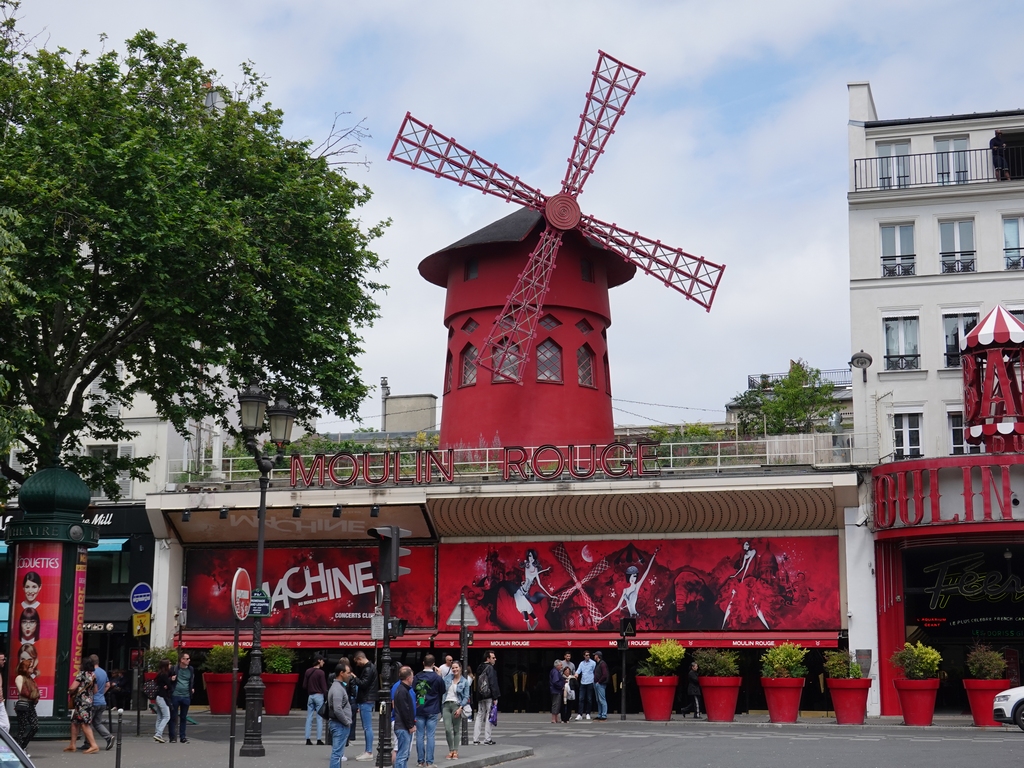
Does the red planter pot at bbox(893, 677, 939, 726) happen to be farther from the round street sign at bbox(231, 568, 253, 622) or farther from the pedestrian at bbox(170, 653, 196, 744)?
the round street sign at bbox(231, 568, 253, 622)

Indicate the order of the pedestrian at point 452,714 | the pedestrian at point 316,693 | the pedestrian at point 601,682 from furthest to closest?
1. the pedestrian at point 601,682
2. the pedestrian at point 316,693
3. the pedestrian at point 452,714

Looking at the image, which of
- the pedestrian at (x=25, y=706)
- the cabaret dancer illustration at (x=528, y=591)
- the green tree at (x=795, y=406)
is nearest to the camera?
the pedestrian at (x=25, y=706)

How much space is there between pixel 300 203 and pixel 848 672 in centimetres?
1289

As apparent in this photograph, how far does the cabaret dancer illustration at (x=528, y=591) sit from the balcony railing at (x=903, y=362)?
8.45 meters

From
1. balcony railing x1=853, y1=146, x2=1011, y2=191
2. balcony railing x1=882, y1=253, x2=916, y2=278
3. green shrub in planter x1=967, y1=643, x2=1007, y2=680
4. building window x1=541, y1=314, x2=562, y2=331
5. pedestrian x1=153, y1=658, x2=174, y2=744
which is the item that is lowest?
pedestrian x1=153, y1=658, x2=174, y2=744

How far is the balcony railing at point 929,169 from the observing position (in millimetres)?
26797

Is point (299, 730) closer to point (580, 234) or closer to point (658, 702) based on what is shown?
point (658, 702)

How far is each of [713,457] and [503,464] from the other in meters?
4.52

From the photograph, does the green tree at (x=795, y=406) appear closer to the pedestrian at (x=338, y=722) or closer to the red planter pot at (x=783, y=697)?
the red planter pot at (x=783, y=697)

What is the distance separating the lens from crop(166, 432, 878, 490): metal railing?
83.7 feet

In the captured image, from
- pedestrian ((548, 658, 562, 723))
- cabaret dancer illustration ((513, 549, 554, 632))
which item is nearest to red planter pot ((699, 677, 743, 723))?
pedestrian ((548, 658, 562, 723))

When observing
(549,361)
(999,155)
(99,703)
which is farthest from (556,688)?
(999,155)

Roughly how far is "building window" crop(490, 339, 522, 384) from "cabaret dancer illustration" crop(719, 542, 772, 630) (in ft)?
21.5

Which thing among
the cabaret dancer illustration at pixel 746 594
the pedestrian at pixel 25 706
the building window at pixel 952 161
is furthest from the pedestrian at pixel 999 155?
the pedestrian at pixel 25 706
